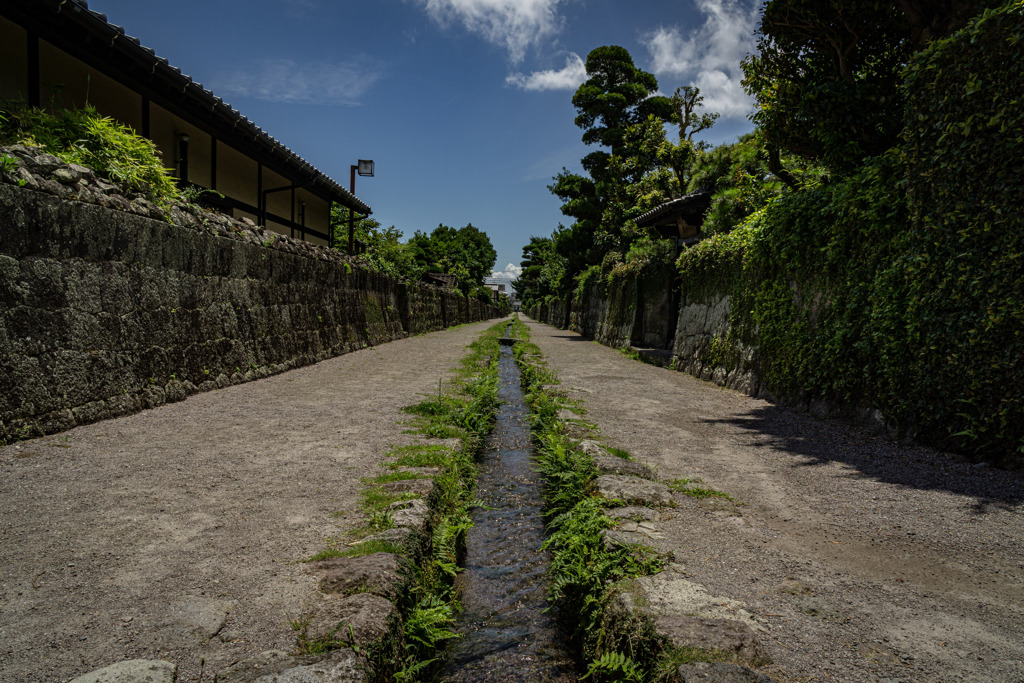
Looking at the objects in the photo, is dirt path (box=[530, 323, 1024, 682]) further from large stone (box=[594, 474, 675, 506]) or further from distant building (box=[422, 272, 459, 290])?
distant building (box=[422, 272, 459, 290])

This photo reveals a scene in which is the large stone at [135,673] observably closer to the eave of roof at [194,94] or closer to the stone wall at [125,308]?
the stone wall at [125,308]

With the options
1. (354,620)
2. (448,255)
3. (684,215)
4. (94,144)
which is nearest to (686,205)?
(684,215)

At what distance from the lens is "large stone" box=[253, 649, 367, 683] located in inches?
61.8

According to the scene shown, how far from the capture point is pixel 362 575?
2145 millimetres

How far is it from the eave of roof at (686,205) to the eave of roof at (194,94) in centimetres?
901

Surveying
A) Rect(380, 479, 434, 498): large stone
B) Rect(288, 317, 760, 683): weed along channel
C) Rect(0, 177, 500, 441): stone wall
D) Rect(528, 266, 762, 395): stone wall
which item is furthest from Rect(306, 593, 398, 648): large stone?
Rect(528, 266, 762, 395): stone wall

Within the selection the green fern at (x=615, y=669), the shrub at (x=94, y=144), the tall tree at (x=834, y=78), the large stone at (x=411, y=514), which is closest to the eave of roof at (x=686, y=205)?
the tall tree at (x=834, y=78)

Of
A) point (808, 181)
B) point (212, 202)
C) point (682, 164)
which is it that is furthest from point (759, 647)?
point (682, 164)

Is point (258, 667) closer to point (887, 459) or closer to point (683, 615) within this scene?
point (683, 615)

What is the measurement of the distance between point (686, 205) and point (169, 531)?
14.0m

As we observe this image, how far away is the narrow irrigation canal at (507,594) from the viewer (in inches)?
83.4

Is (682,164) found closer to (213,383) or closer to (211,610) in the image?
(213,383)

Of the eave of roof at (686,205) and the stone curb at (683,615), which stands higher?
the eave of roof at (686,205)

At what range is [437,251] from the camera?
153 feet
